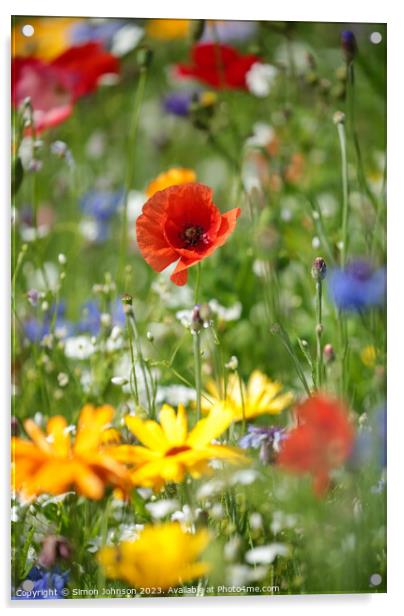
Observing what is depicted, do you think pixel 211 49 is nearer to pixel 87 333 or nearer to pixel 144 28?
pixel 144 28

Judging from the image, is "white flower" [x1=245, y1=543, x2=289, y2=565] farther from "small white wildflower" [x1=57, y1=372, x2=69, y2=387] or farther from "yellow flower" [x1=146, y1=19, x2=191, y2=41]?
"yellow flower" [x1=146, y1=19, x2=191, y2=41]

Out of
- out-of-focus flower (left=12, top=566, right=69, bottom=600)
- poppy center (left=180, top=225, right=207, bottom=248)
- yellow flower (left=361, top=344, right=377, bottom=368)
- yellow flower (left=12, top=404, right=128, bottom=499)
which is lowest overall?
out-of-focus flower (left=12, top=566, right=69, bottom=600)

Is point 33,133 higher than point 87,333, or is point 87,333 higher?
point 33,133

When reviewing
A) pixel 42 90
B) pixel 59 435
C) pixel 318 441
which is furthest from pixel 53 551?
pixel 42 90

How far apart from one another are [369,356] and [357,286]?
0.10 meters

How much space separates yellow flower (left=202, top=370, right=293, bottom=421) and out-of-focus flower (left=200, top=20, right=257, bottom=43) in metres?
0.49

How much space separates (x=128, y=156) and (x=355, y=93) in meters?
0.35

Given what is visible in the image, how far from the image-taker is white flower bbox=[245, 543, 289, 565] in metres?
1.88

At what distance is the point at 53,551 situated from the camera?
186 cm

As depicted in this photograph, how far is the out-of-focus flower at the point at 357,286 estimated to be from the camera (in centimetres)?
195

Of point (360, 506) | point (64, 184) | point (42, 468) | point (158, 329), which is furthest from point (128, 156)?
point (360, 506)

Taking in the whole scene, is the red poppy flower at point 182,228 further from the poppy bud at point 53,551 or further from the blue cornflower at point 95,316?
the poppy bud at point 53,551

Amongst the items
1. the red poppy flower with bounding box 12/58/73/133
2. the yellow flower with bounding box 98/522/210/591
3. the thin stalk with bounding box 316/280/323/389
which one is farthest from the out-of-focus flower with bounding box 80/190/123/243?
the yellow flower with bounding box 98/522/210/591

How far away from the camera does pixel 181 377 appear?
1.90 metres
